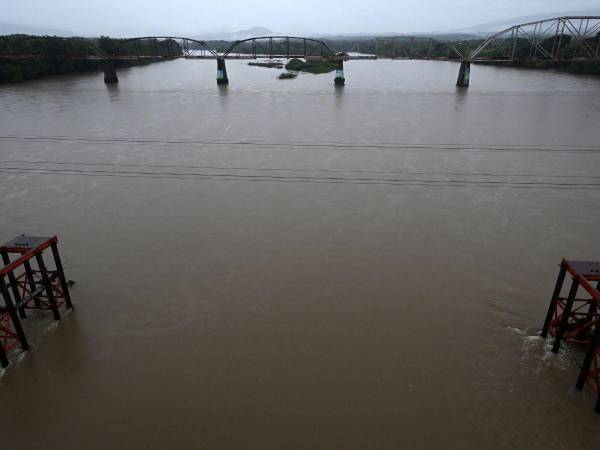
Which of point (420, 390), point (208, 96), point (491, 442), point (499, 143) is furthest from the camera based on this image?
point (208, 96)

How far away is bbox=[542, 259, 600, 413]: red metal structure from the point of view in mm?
6810

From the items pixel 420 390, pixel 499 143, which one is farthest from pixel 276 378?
pixel 499 143

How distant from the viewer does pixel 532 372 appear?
780 cm

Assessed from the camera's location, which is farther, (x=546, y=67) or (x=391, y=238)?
(x=546, y=67)

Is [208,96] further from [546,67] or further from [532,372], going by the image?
[546,67]

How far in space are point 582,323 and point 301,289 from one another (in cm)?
596

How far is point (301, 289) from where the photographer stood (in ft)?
34.1

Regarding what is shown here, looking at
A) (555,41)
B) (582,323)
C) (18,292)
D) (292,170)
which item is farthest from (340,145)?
(555,41)

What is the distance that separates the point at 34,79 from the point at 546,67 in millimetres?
71200

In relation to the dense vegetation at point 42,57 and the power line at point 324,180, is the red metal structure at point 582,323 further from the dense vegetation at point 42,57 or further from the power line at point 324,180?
the dense vegetation at point 42,57

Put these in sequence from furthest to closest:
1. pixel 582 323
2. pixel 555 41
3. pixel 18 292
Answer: pixel 555 41 < pixel 18 292 < pixel 582 323

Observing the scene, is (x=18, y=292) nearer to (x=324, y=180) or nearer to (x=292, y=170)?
(x=324, y=180)

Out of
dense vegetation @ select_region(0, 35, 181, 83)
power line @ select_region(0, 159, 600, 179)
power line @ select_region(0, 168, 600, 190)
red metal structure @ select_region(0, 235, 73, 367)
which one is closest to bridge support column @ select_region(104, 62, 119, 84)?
dense vegetation @ select_region(0, 35, 181, 83)

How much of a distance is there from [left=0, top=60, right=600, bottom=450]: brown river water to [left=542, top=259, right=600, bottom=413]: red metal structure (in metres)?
0.40
